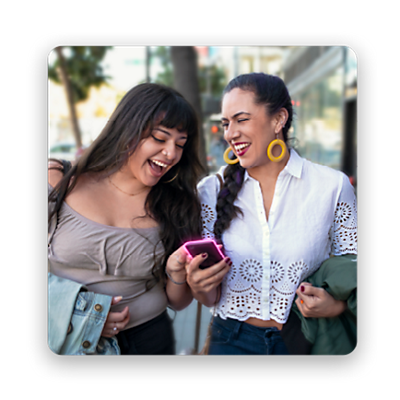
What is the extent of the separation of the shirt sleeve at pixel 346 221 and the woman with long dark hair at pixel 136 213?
62cm

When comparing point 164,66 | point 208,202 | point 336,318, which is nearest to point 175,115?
point 164,66

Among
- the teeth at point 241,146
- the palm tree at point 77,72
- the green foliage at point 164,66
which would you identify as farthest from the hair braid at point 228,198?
the palm tree at point 77,72

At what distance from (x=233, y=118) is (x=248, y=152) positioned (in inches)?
6.2

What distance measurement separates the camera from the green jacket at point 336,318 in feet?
5.57

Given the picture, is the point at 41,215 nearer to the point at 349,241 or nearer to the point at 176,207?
the point at 176,207

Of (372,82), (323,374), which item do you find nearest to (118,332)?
(323,374)

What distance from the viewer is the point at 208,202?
5.86ft

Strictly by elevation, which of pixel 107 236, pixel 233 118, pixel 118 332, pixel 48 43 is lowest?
pixel 118 332

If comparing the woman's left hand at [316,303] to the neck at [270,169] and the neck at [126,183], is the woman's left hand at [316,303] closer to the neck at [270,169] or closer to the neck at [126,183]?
the neck at [270,169]

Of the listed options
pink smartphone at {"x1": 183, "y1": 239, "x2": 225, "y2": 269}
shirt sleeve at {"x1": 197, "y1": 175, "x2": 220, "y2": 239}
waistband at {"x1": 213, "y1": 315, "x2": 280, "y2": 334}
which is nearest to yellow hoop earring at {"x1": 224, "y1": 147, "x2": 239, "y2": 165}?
shirt sleeve at {"x1": 197, "y1": 175, "x2": 220, "y2": 239}

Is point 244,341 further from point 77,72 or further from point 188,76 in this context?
point 77,72

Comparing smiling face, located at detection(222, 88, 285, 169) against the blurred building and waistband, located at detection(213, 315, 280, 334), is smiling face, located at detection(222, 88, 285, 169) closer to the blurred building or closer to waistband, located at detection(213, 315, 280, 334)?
the blurred building

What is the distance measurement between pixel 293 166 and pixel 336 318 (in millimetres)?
700

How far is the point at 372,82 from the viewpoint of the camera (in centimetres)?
167
